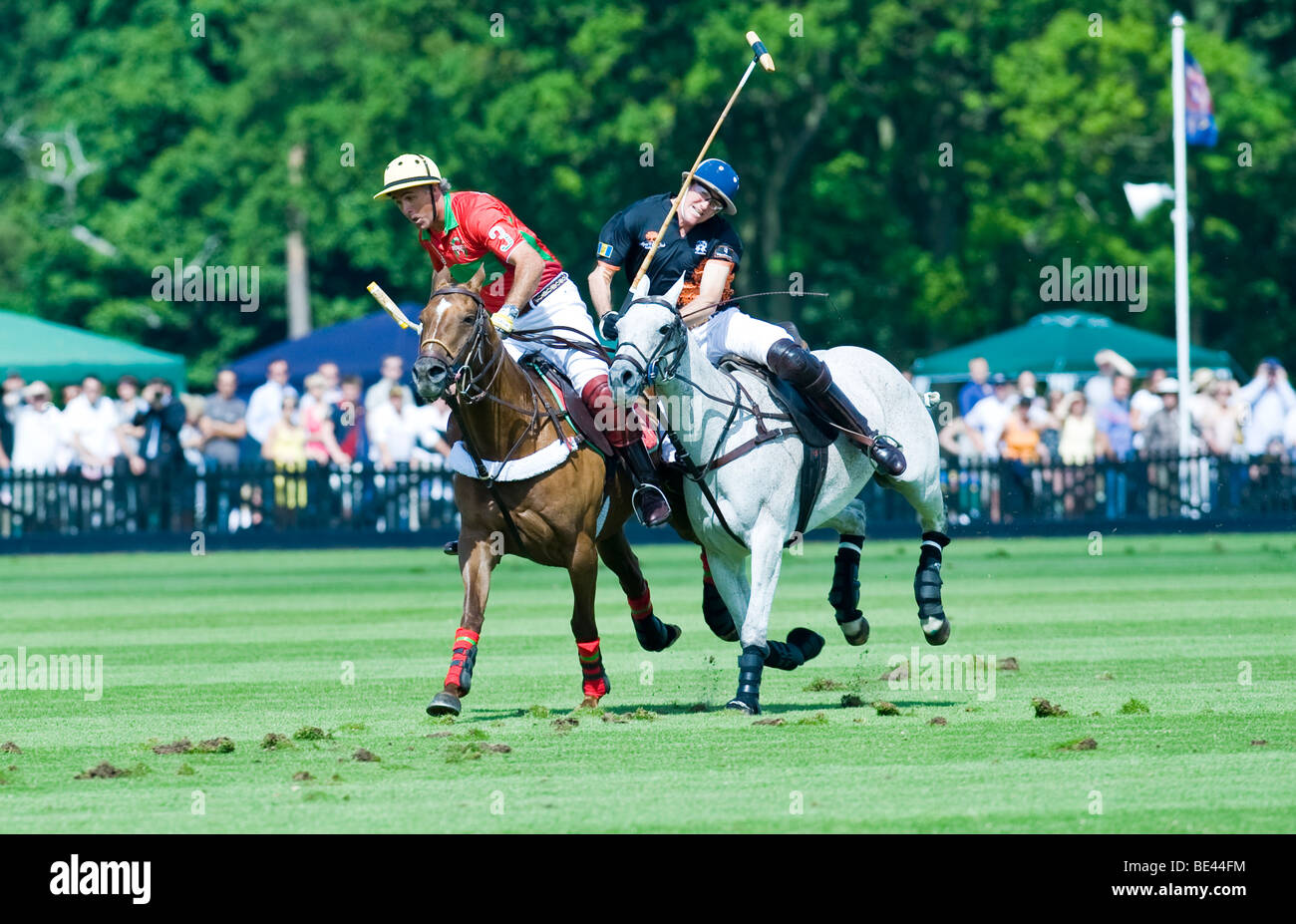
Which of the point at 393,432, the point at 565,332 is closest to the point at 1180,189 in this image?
the point at 393,432

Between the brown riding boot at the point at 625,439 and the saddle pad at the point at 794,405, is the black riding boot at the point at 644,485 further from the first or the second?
the saddle pad at the point at 794,405

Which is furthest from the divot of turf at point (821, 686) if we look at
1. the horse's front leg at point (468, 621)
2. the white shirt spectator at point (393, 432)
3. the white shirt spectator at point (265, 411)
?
the white shirt spectator at point (265, 411)

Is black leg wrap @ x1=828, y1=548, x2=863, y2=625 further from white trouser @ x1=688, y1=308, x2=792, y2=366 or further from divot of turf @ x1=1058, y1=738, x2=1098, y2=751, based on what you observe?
divot of turf @ x1=1058, y1=738, x2=1098, y2=751

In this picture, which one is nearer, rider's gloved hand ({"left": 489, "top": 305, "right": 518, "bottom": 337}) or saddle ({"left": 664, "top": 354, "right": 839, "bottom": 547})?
rider's gloved hand ({"left": 489, "top": 305, "right": 518, "bottom": 337})

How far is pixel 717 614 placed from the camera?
471 inches

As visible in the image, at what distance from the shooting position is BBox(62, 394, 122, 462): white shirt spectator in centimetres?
2572

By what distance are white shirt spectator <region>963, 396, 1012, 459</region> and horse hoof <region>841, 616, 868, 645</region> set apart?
14540 mm

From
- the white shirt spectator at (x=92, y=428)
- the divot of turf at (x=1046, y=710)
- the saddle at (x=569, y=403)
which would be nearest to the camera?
the divot of turf at (x=1046, y=710)

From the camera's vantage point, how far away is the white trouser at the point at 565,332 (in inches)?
433

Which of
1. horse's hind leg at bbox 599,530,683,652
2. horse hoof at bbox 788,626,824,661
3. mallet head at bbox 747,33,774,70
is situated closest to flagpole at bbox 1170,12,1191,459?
mallet head at bbox 747,33,774,70

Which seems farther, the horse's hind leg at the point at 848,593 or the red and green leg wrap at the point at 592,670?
the horse's hind leg at the point at 848,593

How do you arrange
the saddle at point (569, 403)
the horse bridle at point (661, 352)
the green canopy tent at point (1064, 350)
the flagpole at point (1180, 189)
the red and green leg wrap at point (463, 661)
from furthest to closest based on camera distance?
1. the green canopy tent at point (1064, 350)
2. the flagpole at point (1180, 189)
3. the saddle at point (569, 403)
4. the red and green leg wrap at point (463, 661)
5. the horse bridle at point (661, 352)

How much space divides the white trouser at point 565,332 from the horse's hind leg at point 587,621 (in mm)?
846
